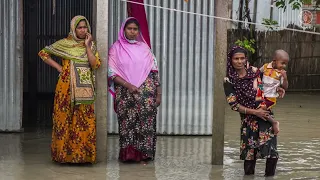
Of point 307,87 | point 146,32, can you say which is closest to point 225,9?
point 146,32

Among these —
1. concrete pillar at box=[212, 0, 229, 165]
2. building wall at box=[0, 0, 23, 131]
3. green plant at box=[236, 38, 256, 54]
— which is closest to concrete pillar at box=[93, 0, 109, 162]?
concrete pillar at box=[212, 0, 229, 165]

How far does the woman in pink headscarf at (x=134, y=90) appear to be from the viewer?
7.26 m

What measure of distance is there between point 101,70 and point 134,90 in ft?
1.39

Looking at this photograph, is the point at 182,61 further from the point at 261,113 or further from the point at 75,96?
the point at 261,113

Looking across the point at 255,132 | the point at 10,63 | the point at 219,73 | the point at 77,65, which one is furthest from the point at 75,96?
the point at 10,63

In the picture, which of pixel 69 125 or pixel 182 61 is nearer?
pixel 69 125

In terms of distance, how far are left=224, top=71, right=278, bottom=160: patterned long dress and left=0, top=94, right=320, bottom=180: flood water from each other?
0.29 meters

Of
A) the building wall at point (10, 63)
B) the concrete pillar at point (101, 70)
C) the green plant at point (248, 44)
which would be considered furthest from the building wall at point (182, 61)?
the green plant at point (248, 44)

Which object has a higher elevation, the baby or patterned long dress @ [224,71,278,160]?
the baby

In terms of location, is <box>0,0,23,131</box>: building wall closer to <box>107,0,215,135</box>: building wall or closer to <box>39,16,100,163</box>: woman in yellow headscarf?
<box>107,0,215,135</box>: building wall

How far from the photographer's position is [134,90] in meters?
7.22

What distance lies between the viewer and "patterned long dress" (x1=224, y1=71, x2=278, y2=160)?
6.58m

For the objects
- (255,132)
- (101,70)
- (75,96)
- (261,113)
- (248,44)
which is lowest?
(255,132)

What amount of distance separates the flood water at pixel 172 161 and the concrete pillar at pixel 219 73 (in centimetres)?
31
